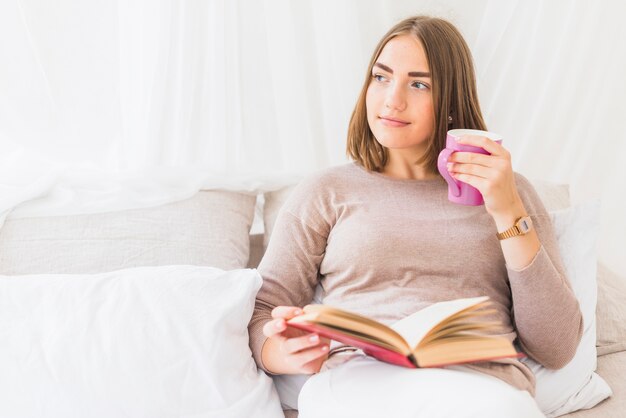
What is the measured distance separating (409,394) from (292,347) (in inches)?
8.3

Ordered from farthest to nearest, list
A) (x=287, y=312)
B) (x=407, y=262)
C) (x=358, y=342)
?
(x=407, y=262) → (x=287, y=312) → (x=358, y=342)

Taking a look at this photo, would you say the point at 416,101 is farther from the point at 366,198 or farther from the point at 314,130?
the point at 314,130

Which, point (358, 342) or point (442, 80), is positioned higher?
point (442, 80)

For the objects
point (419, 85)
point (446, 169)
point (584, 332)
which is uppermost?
point (419, 85)

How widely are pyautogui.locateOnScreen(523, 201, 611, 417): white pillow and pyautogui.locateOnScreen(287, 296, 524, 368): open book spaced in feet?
1.42

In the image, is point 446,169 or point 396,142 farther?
point 396,142

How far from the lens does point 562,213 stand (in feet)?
5.34

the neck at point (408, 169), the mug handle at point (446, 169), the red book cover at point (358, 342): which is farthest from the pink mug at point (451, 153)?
the red book cover at point (358, 342)

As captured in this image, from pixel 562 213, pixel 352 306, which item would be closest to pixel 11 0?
pixel 352 306

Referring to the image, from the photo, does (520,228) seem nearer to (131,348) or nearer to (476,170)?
(476,170)

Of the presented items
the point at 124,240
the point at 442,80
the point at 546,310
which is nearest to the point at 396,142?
the point at 442,80

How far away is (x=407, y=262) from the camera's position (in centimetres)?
136

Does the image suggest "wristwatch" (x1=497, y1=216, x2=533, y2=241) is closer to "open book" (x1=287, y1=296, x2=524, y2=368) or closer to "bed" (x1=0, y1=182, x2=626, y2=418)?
"open book" (x1=287, y1=296, x2=524, y2=368)

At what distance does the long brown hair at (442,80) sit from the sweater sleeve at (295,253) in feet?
0.56
